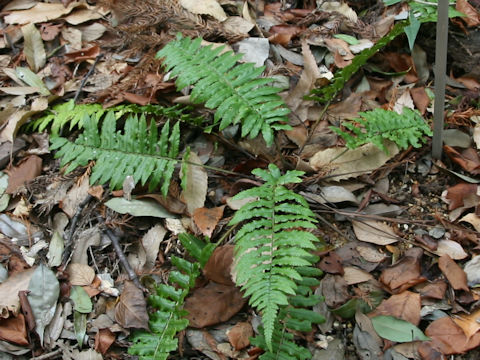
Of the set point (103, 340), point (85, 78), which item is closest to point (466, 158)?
point (103, 340)

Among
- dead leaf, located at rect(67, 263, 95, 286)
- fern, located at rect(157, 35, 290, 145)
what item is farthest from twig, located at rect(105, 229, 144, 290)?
fern, located at rect(157, 35, 290, 145)

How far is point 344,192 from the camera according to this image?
9.24 feet

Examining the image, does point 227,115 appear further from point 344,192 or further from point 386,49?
point 386,49

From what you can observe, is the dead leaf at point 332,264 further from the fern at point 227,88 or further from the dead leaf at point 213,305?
the fern at point 227,88

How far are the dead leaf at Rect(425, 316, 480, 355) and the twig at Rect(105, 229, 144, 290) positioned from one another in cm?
136

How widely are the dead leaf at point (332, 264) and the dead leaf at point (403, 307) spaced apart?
0.24m

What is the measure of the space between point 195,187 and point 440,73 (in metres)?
1.34

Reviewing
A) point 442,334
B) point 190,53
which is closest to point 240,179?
point 190,53

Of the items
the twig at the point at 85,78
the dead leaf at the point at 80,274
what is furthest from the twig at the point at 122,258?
the twig at the point at 85,78

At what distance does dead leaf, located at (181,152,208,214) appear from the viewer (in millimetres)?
2830

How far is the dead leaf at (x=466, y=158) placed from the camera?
281 cm

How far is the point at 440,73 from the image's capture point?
8.17 ft

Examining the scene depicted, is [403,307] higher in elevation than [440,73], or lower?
lower

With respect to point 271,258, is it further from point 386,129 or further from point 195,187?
point 386,129
